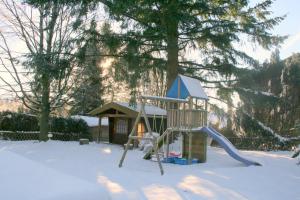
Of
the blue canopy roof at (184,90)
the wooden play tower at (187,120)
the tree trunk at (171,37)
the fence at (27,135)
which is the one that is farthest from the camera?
the fence at (27,135)

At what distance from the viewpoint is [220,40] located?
55.2 ft

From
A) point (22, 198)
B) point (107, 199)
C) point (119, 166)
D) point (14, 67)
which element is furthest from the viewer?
point (14, 67)

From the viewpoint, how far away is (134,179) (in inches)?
366

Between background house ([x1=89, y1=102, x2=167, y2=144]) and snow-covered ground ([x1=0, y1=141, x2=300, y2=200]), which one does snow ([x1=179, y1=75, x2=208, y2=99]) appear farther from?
background house ([x1=89, y1=102, x2=167, y2=144])

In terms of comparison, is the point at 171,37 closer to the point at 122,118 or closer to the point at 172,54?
the point at 172,54

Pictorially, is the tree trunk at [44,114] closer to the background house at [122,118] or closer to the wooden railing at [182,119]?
the background house at [122,118]

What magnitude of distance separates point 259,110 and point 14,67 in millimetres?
15910

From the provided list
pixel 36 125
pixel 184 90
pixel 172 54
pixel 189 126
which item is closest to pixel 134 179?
pixel 189 126

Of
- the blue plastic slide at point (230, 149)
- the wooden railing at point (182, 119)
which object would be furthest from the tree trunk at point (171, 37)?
the blue plastic slide at point (230, 149)

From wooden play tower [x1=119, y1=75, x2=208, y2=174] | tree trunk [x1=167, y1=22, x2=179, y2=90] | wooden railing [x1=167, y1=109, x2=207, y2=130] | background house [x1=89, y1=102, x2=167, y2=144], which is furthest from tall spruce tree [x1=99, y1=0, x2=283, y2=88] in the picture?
wooden railing [x1=167, y1=109, x2=207, y2=130]

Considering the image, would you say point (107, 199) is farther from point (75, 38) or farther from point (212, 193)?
point (75, 38)

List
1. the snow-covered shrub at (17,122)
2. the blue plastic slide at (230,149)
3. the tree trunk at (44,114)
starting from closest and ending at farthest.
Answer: the blue plastic slide at (230,149)
the tree trunk at (44,114)
the snow-covered shrub at (17,122)

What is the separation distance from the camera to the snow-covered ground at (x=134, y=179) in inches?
126

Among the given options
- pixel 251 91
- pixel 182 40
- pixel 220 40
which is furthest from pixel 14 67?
pixel 251 91
